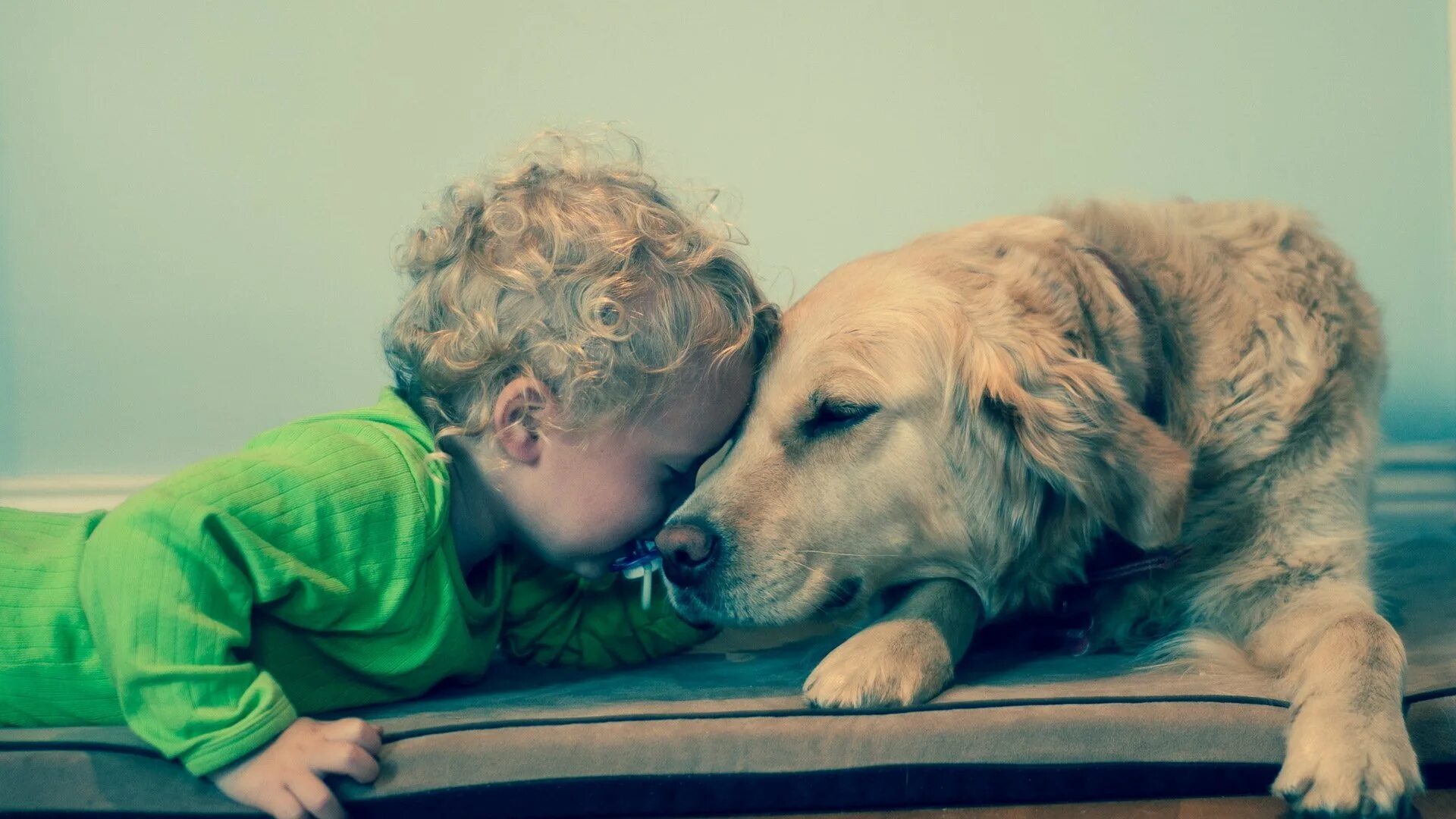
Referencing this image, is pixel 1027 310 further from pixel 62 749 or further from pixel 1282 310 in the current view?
pixel 62 749

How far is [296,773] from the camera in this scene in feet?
3.93

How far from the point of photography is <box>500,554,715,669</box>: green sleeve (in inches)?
72.2

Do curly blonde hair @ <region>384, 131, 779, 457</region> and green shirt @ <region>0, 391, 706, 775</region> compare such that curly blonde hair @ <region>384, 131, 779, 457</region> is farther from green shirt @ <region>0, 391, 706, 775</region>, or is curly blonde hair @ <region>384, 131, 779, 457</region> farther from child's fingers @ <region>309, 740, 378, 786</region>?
child's fingers @ <region>309, 740, 378, 786</region>

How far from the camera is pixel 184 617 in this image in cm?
123

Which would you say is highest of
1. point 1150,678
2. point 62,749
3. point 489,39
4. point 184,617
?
point 489,39

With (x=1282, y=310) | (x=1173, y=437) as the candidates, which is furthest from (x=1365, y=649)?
(x=1282, y=310)

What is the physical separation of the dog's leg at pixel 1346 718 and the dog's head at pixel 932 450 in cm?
24

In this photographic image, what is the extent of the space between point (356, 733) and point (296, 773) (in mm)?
73

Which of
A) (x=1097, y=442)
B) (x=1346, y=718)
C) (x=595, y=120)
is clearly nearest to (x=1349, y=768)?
(x=1346, y=718)

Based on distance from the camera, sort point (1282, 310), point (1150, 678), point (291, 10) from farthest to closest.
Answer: point (291, 10) → point (1282, 310) → point (1150, 678)

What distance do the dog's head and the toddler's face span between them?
2.4 inches

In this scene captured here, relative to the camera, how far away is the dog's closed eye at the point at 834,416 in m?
1.59

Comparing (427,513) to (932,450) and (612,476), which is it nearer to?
(612,476)

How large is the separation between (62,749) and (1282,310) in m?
1.75
